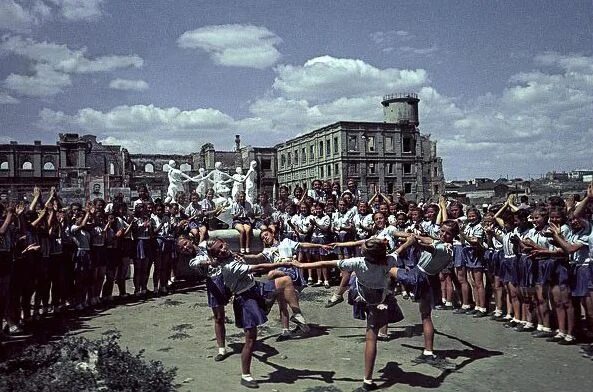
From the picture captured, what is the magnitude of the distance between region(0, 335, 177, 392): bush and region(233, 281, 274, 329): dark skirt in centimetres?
101

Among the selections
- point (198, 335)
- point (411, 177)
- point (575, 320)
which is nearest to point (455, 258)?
point (575, 320)

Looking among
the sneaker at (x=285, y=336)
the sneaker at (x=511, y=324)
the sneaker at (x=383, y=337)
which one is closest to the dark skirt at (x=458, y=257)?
the sneaker at (x=511, y=324)

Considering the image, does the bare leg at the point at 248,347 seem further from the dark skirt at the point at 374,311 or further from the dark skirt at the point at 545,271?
the dark skirt at the point at 545,271

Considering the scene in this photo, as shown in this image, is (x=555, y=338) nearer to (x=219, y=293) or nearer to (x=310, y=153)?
(x=219, y=293)

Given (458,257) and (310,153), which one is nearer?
(458,257)

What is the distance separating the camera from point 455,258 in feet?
33.7

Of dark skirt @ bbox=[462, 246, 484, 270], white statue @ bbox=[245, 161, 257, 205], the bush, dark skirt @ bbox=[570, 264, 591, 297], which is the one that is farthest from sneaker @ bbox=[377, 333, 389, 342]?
white statue @ bbox=[245, 161, 257, 205]

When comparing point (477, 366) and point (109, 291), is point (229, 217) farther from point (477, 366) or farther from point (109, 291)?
point (477, 366)

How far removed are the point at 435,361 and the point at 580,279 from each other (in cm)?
251

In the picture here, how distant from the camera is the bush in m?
5.38

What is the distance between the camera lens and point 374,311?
20.3 feet

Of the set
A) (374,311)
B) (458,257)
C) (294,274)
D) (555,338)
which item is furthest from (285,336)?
(555,338)

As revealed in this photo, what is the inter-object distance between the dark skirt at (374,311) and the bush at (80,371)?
93.2 inches

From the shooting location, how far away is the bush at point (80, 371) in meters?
5.38
